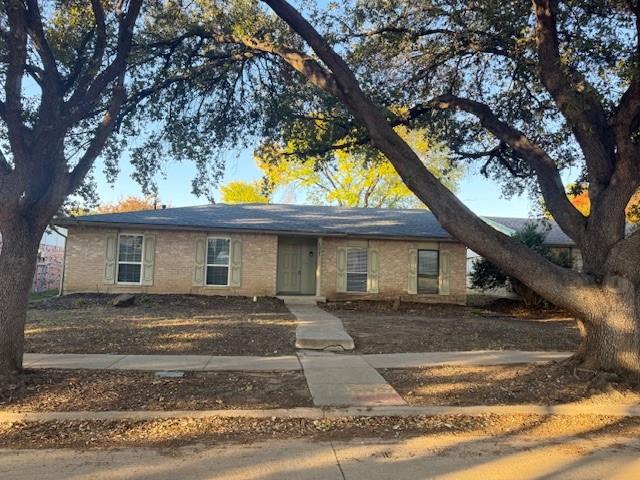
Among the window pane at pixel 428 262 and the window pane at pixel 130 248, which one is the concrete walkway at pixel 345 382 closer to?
the window pane at pixel 428 262

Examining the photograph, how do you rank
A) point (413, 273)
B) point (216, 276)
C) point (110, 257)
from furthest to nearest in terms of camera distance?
point (413, 273) → point (216, 276) → point (110, 257)

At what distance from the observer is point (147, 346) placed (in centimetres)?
930

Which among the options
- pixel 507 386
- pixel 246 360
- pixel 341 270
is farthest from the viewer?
pixel 341 270

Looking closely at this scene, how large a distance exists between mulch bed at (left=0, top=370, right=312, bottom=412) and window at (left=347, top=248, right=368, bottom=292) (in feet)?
38.7

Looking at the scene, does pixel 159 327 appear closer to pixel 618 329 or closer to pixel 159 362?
pixel 159 362

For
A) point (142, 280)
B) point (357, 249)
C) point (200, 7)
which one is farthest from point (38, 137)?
point (357, 249)

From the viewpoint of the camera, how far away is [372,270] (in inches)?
757

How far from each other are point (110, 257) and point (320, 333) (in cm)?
1057

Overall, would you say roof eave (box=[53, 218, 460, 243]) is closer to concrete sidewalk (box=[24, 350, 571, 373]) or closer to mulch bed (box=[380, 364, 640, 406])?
concrete sidewalk (box=[24, 350, 571, 373])

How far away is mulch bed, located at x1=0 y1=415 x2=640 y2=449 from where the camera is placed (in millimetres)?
5062

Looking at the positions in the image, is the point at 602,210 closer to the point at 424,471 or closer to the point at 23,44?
the point at 424,471

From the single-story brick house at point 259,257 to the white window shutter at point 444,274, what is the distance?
0.04 meters

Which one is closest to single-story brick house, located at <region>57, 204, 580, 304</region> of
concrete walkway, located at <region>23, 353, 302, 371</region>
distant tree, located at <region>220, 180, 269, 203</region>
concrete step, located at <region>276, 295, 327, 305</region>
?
concrete step, located at <region>276, 295, 327, 305</region>

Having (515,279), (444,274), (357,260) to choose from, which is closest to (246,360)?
(357,260)
